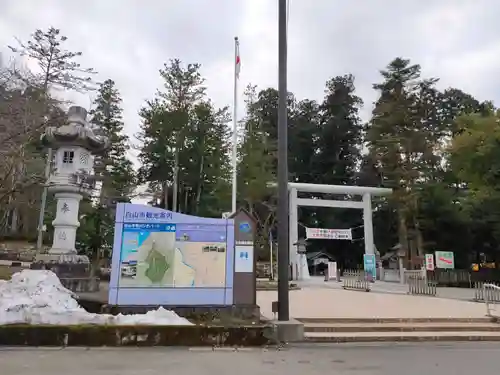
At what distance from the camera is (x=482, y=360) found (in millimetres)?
6848

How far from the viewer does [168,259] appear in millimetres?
8562

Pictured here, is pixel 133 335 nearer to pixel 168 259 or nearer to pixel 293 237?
pixel 168 259

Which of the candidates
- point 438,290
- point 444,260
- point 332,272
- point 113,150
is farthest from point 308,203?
point 113,150

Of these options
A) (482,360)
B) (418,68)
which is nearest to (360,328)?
(482,360)

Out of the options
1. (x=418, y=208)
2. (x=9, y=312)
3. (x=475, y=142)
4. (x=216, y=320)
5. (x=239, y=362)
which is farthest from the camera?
(x=418, y=208)

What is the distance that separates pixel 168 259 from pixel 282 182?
2888 millimetres

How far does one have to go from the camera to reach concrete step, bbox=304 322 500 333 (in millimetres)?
8836

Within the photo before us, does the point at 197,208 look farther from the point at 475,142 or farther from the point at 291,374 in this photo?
the point at 291,374

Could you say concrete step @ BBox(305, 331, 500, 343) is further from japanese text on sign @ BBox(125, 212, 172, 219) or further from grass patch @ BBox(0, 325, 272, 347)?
japanese text on sign @ BBox(125, 212, 172, 219)

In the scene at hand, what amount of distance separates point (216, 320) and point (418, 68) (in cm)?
3525

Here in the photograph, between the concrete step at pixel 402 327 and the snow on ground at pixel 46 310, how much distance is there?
306 centimetres

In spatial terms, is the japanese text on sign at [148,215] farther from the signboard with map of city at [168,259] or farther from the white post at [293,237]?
the white post at [293,237]

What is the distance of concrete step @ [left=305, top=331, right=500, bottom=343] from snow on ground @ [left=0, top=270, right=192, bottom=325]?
2.81m

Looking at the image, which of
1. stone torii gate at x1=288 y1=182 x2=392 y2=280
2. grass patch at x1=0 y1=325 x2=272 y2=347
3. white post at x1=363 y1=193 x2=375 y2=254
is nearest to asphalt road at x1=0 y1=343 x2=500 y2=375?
grass patch at x1=0 y1=325 x2=272 y2=347
